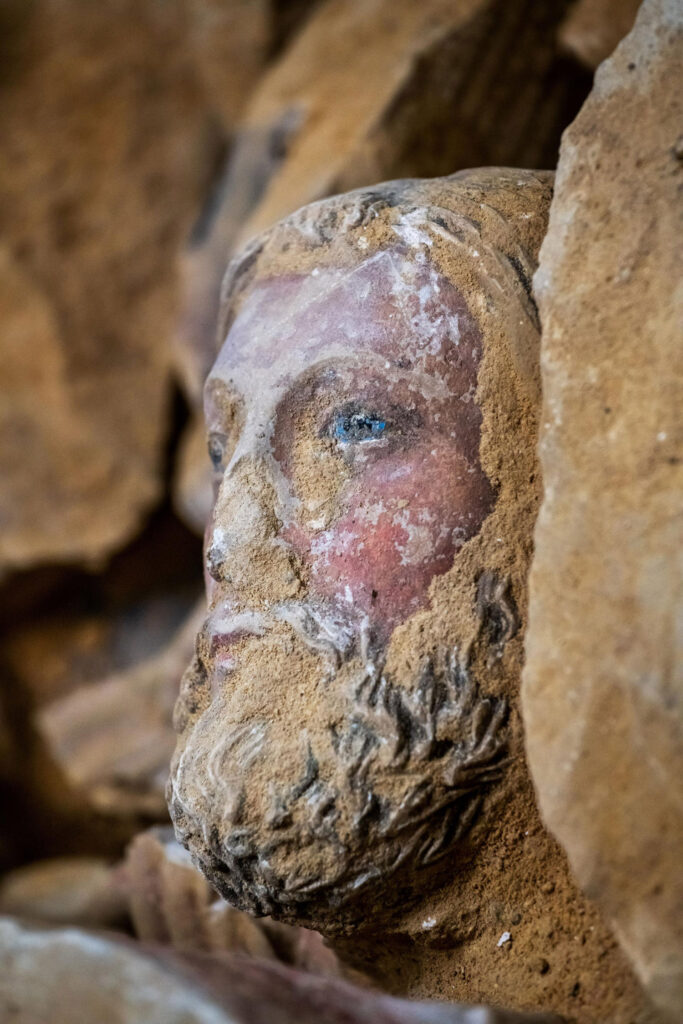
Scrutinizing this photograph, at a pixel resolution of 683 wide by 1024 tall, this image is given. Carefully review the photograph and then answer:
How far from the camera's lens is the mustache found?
3.81ft

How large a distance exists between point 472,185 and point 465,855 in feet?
2.87

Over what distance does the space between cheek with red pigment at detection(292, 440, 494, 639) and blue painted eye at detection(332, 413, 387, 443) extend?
42 millimetres

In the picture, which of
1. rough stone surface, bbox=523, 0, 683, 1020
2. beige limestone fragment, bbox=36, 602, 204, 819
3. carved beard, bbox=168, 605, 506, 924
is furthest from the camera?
beige limestone fragment, bbox=36, 602, 204, 819

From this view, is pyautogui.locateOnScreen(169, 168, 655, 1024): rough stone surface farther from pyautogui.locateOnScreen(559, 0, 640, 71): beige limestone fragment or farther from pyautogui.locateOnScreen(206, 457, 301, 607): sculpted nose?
pyautogui.locateOnScreen(559, 0, 640, 71): beige limestone fragment

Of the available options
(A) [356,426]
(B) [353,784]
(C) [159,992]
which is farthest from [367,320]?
(C) [159,992]

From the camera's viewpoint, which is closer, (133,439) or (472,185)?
(472,185)

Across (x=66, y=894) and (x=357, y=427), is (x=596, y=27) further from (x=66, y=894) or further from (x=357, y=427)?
(x=66, y=894)

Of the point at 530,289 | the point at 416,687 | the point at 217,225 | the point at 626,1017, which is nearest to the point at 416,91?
the point at 217,225

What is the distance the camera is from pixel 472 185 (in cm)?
138

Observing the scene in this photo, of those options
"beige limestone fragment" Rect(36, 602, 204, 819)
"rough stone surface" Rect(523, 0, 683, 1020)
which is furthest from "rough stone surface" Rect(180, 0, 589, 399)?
"rough stone surface" Rect(523, 0, 683, 1020)

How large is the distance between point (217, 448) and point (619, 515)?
64cm

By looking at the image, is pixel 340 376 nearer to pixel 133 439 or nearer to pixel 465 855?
pixel 465 855

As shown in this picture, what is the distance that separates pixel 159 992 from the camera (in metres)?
0.99

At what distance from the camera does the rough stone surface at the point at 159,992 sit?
38.4 inches
